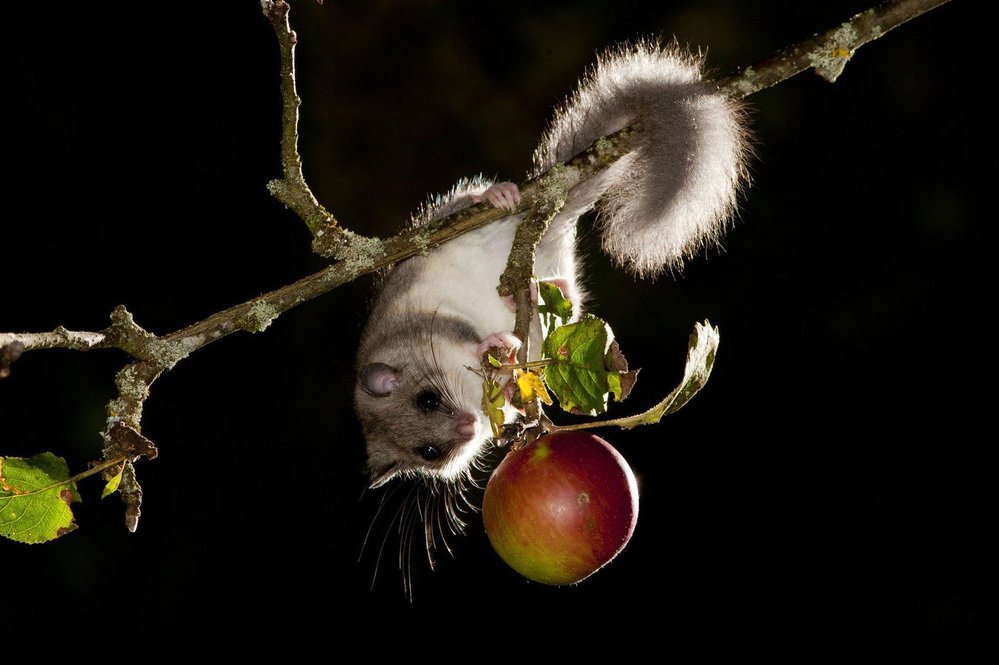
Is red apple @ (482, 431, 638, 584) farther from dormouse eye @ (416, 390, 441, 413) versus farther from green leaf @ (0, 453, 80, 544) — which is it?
dormouse eye @ (416, 390, 441, 413)

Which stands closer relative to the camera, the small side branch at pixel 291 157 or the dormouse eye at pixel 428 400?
the small side branch at pixel 291 157

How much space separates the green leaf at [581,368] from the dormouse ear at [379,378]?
1.69 meters

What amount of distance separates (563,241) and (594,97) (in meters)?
0.81

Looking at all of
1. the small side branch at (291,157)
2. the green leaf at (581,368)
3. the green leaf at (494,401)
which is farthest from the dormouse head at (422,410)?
the green leaf at (581,368)

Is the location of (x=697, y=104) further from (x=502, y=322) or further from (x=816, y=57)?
(x=502, y=322)

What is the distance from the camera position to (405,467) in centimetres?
319

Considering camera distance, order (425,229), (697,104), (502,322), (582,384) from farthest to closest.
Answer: (502,322), (697,104), (425,229), (582,384)

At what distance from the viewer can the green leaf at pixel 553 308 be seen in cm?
147

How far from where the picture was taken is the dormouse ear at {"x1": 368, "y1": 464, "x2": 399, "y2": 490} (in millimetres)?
3109

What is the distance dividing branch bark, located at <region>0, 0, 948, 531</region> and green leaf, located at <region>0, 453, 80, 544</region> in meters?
0.09

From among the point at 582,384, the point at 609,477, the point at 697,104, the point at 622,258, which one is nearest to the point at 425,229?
the point at 582,384

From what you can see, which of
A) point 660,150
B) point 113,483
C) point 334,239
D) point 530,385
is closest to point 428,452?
point 660,150

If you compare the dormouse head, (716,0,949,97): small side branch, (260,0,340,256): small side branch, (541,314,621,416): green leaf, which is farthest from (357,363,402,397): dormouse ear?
(716,0,949,97): small side branch

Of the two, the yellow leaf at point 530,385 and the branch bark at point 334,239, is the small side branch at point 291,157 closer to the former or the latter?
the branch bark at point 334,239
